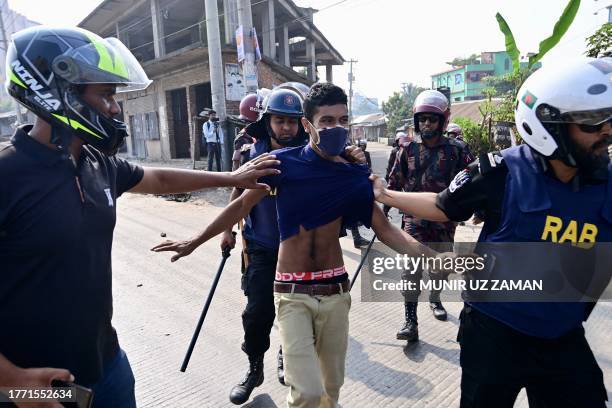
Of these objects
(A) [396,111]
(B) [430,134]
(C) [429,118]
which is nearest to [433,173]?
(B) [430,134]

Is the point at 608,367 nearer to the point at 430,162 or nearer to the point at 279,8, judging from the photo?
the point at 430,162

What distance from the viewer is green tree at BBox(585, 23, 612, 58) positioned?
6.13m

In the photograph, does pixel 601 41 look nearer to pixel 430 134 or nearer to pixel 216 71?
pixel 430 134

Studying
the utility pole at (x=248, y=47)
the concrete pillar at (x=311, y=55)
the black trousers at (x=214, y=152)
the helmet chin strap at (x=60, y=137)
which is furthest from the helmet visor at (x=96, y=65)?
the concrete pillar at (x=311, y=55)

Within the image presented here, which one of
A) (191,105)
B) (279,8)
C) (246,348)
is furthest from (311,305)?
(279,8)

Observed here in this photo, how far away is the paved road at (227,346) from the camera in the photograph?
2863mm

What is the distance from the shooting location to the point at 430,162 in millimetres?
3900

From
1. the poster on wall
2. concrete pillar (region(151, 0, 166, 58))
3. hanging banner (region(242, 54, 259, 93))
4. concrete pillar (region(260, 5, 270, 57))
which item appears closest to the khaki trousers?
hanging banner (region(242, 54, 259, 93))

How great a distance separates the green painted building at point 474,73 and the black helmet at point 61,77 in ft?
212

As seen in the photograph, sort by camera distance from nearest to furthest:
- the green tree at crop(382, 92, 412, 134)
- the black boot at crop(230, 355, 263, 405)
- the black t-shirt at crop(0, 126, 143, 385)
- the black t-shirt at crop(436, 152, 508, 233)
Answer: the black t-shirt at crop(0, 126, 143, 385)
the black t-shirt at crop(436, 152, 508, 233)
the black boot at crop(230, 355, 263, 405)
the green tree at crop(382, 92, 412, 134)

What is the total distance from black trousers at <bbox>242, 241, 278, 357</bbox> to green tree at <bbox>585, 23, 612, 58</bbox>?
19.8ft

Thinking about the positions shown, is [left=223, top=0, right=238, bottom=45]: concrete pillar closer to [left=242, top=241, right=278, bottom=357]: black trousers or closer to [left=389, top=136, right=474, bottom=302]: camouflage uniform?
[left=389, top=136, right=474, bottom=302]: camouflage uniform

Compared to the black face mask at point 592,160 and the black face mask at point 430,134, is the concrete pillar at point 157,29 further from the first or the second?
the black face mask at point 592,160

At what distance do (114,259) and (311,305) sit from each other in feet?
14.6
